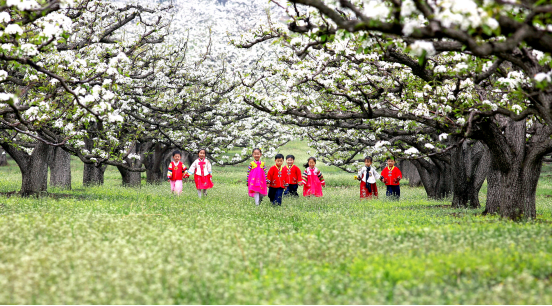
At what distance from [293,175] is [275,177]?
4.26 metres

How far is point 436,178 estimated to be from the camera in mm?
22484

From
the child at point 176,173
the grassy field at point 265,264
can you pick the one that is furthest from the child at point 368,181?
the grassy field at point 265,264

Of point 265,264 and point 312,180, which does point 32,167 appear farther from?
point 265,264

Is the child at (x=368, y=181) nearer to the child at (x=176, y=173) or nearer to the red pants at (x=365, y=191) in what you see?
Answer: the red pants at (x=365, y=191)

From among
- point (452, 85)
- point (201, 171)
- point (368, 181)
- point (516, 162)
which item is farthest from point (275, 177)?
point (516, 162)

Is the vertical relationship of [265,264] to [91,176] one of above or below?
below

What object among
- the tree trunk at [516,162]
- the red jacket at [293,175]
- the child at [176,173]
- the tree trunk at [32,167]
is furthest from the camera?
the red jacket at [293,175]

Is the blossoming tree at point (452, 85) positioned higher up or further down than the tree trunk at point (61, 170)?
higher up

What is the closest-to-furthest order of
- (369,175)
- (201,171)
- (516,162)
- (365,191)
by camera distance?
1. (516,162)
2. (201,171)
3. (369,175)
4. (365,191)

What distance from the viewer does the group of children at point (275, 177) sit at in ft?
53.4

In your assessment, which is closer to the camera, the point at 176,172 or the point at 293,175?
the point at 176,172

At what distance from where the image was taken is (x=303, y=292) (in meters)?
5.72

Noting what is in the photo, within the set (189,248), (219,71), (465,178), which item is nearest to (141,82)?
(219,71)

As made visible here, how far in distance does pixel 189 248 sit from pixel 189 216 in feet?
13.8
